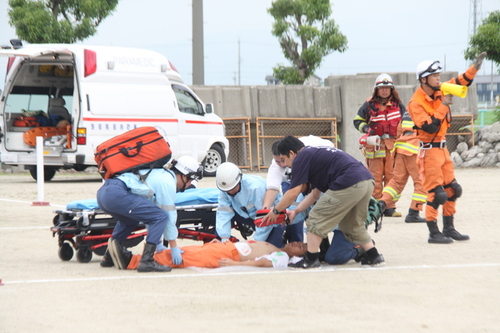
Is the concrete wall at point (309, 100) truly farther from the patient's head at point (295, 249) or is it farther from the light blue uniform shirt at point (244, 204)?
the patient's head at point (295, 249)

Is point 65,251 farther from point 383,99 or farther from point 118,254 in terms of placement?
point 383,99

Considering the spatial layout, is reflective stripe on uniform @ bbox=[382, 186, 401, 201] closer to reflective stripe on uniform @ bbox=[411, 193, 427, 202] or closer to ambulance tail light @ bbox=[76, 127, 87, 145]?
reflective stripe on uniform @ bbox=[411, 193, 427, 202]

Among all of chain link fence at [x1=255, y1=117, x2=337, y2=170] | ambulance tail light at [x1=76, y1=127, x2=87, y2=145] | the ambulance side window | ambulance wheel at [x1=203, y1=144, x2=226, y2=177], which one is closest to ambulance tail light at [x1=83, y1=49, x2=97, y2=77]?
ambulance tail light at [x1=76, y1=127, x2=87, y2=145]

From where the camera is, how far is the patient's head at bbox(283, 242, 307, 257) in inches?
305

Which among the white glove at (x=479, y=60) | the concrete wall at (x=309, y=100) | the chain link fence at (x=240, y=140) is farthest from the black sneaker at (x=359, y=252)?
the concrete wall at (x=309, y=100)

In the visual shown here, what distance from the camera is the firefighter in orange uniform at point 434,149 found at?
8.88 m

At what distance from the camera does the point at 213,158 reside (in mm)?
19875

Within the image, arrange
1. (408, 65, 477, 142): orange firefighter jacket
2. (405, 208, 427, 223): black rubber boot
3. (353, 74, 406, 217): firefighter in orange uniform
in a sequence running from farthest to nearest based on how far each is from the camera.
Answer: (353, 74, 406, 217): firefighter in orange uniform, (405, 208, 427, 223): black rubber boot, (408, 65, 477, 142): orange firefighter jacket

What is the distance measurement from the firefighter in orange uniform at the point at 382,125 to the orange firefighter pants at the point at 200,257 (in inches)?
178

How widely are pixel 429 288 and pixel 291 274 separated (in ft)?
4.26

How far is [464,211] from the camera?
39.4 feet

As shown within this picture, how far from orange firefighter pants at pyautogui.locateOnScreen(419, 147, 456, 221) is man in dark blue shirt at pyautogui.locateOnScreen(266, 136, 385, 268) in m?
1.73

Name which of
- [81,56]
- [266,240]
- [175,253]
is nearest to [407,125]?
[266,240]

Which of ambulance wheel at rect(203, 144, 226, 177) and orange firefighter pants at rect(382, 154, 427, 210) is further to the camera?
ambulance wheel at rect(203, 144, 226, 177)
